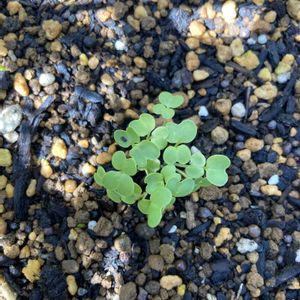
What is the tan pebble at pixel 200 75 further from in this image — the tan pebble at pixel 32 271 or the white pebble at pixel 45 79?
the tan pebble at pixel 32 271

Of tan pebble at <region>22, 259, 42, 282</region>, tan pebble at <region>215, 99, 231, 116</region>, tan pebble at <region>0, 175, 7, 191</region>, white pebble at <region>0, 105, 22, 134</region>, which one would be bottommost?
tan pebble at <region>22, 259, 42, 282</region>

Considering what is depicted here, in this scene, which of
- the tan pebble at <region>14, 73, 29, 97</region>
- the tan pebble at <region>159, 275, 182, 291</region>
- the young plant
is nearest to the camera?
the young plant

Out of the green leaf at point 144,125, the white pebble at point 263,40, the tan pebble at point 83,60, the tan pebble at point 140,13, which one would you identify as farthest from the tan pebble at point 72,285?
the white pebble at point 263,40

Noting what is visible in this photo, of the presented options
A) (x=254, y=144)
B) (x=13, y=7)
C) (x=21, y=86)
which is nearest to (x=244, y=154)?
(x=254, y=144)

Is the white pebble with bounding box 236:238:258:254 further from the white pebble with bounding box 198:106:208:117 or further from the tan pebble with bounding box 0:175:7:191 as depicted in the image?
the tan pebble with bounding box 0:175:7:191

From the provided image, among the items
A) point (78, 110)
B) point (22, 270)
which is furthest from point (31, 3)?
point (22, 270)

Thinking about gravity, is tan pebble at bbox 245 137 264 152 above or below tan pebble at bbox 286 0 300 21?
below

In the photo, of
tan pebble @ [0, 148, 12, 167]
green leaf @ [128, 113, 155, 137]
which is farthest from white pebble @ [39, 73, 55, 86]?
green leaf @ [128, 113, 155, 137]
